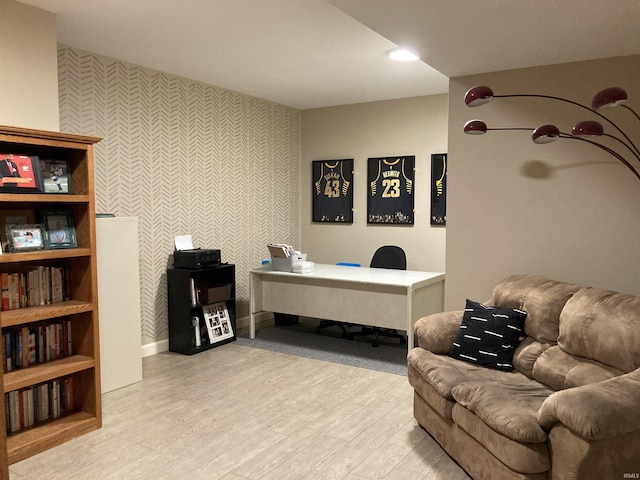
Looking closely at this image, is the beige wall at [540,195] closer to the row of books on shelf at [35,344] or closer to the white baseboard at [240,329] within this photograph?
the white baseboard at [240,329]

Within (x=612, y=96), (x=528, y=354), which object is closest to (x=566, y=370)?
(x=528, y=354)

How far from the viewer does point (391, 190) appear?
19.3 feet

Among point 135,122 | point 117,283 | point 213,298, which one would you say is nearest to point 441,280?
point 213,298

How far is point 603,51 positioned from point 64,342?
3.99 metres

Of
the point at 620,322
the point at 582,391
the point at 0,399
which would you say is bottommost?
the point at 0,399

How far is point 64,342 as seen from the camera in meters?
3.31

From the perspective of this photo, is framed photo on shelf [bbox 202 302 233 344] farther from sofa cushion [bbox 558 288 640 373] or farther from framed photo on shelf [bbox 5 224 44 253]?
sofa cushion [bbox 558 288 640 373]

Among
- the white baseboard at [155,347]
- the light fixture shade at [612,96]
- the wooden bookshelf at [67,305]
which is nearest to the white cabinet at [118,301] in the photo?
the wooden bookshelf at [67,305]

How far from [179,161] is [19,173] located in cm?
217

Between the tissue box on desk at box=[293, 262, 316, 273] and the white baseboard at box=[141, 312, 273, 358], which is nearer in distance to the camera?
the white baseboard at box=[141, 312, 273, 358]

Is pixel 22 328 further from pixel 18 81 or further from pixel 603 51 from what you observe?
pixel 603 51

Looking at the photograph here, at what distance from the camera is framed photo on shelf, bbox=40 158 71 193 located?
10.1 feet

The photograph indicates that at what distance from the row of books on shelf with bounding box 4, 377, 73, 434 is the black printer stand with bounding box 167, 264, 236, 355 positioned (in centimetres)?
149

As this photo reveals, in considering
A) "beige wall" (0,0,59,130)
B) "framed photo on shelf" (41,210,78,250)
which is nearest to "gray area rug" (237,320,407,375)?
"framed photo on shelf" (41,210,78,250)
